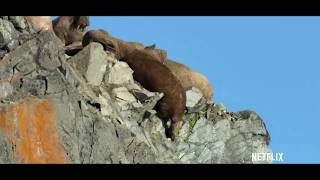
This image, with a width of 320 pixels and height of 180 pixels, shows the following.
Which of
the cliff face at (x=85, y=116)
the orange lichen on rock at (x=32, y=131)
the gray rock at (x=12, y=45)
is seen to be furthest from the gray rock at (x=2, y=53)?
the orange lichen on rock at (x=32, y=131)

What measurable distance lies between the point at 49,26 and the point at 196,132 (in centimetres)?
721

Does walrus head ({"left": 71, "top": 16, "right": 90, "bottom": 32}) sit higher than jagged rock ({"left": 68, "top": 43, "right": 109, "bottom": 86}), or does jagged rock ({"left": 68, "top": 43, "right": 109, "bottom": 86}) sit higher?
walrus head ({"left": 71, "top": 16, "right": 90, "bottom": 32})

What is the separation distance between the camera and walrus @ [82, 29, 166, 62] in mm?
22125

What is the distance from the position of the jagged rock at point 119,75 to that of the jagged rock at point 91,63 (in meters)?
0.38

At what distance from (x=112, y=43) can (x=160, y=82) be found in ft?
13.0

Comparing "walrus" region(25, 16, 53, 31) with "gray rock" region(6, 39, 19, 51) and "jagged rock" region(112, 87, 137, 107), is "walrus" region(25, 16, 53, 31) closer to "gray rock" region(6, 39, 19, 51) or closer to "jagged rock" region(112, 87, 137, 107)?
"jagged rock" region(112, 87, 137, 107)

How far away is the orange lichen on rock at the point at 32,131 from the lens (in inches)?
421

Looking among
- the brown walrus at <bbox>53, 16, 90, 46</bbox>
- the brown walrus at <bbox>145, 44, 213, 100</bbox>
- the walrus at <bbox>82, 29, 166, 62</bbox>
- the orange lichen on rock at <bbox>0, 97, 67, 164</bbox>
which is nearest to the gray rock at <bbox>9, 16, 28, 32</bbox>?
the orange lichen on rock at <bbox>0, 97, 67, 164</bbox>

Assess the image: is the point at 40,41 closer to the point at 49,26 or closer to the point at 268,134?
the point at 49,26

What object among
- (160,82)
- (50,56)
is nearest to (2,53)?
(50,56)

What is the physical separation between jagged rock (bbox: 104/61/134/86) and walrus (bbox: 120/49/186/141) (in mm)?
946

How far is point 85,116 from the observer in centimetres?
1300

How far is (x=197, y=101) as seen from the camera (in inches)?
788
